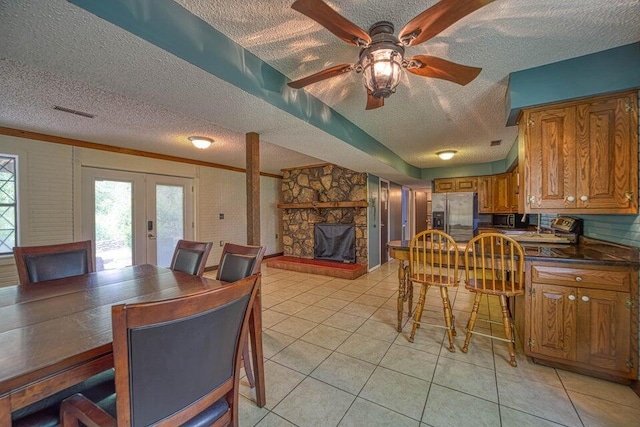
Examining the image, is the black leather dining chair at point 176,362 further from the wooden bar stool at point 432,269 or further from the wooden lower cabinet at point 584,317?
the wooden lower cabinet at point 584,317

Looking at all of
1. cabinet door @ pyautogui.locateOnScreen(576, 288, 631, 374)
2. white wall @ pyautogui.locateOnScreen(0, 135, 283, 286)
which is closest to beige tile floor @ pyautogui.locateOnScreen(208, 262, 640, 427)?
cabinet door @ pyautogui.locateOnScreen(576, 288, 631, 374)

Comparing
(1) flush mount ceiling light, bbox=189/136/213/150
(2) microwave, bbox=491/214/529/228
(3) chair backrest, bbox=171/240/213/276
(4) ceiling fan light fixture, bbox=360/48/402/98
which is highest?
(1) flush mount ceiling light, bbox=189/136/213/150

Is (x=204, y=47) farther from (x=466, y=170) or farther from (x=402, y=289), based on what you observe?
(x=466, y=170)

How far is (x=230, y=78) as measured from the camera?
63.4 inches

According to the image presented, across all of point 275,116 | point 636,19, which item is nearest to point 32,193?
point 275,116

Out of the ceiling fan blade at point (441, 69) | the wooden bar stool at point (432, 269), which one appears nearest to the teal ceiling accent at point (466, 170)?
the wooden bar stool at point (432, 269)

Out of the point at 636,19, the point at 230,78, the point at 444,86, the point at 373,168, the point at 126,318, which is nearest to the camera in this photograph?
the point at 126,318

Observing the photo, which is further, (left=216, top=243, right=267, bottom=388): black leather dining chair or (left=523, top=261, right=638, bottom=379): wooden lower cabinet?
(left=216, top=243, right=267, bottom=388): black leather dining chair

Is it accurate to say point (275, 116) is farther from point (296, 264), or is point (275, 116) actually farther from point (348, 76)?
point (296, 264)

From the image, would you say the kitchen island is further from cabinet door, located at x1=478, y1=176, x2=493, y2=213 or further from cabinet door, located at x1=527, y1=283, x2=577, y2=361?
cabinet door, located at x1=478, y1=176, x2=493, y2=213

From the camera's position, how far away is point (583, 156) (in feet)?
6.33

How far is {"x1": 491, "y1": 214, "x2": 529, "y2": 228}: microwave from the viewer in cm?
522

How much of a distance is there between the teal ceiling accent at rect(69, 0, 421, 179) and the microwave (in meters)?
4.90

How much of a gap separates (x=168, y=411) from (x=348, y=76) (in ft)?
7.32
